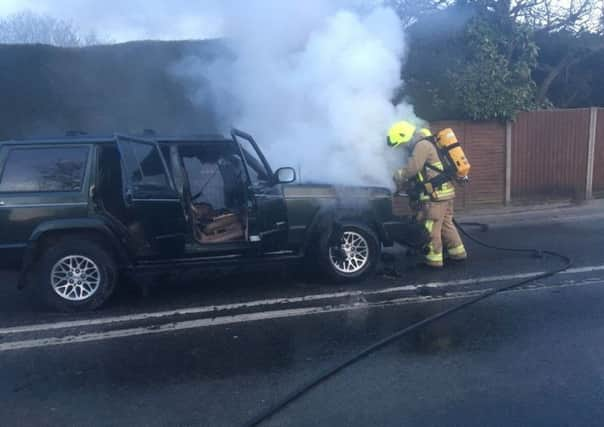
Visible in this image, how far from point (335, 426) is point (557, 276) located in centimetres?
393

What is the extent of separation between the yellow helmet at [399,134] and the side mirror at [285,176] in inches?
50.5

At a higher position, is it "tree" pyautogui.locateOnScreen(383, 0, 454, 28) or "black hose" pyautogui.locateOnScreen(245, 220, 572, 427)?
"tree" pyautogui.locateOnScreen(383, 0, 454, 28)

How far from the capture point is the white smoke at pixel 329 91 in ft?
21.3

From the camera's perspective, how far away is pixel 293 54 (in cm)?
682

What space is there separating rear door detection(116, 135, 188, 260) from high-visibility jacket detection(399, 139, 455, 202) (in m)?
2.71

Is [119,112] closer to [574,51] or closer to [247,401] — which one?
[247,401]

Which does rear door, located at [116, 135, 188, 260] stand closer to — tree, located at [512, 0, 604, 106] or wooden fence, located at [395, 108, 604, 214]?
wooden fence, located at [395, 108, 604, 214]

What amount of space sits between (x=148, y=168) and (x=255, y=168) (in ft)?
3.69

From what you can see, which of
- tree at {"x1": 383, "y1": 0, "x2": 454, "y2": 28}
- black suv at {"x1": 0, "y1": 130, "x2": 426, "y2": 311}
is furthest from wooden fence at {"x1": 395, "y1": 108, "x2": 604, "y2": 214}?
black suv at {"x1": 0, "y1": 130, "x2": 426, "y2": 311}

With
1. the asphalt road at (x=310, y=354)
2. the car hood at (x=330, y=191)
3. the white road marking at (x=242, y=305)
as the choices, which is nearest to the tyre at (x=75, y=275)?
the asphalt road at (x=310, y=354)

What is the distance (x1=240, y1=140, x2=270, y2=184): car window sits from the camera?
239 inches

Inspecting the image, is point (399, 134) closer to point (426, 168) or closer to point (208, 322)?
point (426, 168)

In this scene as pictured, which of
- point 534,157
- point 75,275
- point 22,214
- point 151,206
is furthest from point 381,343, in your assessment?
point 534,157

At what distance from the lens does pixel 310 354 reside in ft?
14.2
